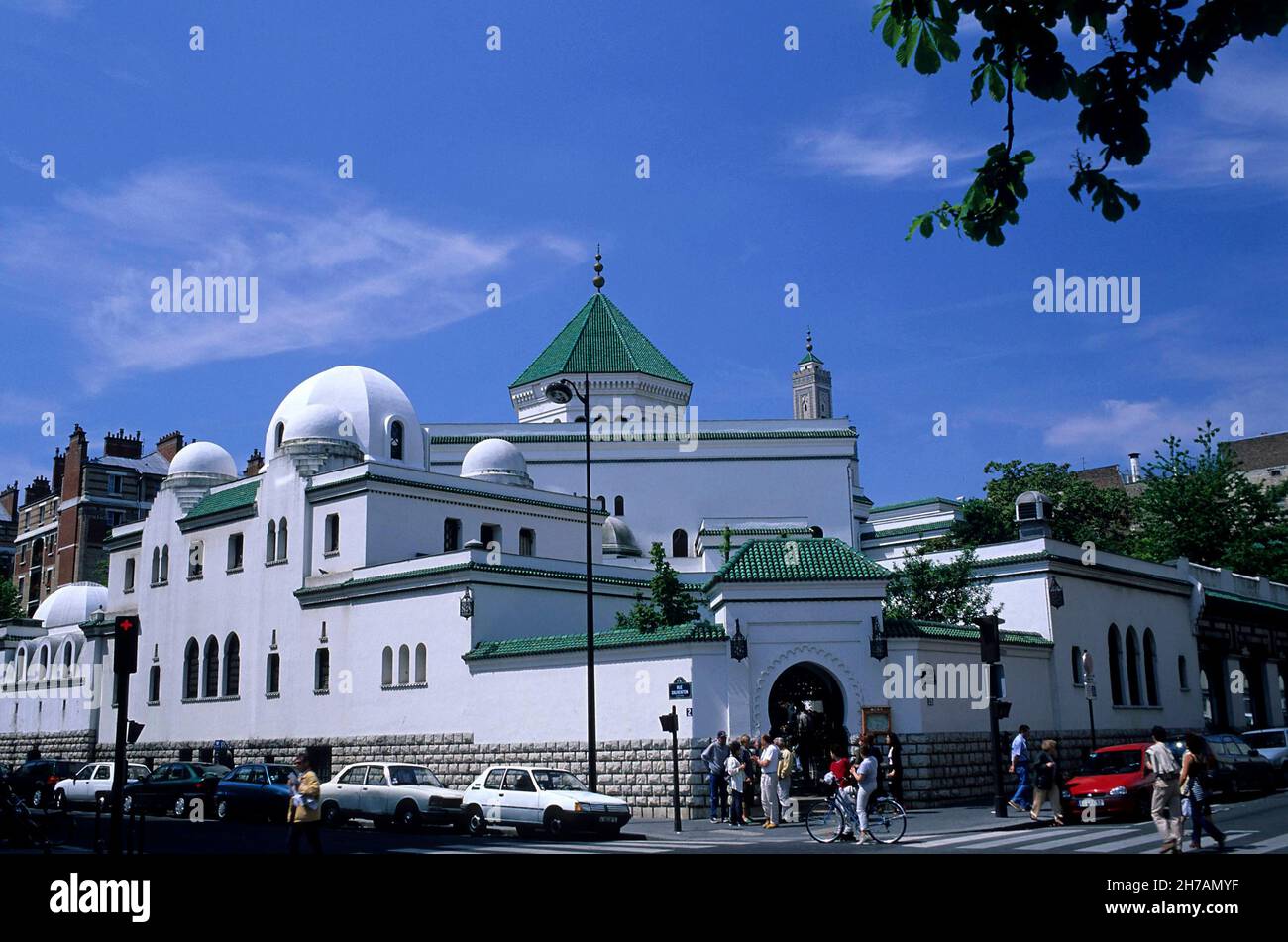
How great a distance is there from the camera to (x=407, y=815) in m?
24.2

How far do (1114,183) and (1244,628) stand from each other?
40.1 m

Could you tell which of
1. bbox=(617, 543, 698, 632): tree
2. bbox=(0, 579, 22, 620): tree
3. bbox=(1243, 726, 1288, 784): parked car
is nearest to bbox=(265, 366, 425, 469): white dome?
bbox=(617, 543, 698, 632): tree

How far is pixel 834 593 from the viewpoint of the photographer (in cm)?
2719

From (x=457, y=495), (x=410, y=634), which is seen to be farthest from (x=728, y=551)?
(x=410, y=634)

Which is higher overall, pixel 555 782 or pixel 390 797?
pixel 555 782

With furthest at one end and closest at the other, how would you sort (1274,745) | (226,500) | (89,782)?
1. (226,500)
2. (89,782)
3. (1274,745)

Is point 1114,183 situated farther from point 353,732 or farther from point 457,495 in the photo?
point 457,495

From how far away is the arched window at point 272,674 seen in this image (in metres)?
38.6

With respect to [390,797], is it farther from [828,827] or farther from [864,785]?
[864,785]

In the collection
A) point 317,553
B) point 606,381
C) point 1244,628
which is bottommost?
point 1244,628

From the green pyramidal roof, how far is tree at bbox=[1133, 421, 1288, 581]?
21.7 meters

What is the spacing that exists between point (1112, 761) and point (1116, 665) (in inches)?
482

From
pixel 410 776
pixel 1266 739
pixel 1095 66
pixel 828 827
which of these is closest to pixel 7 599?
pixel 410 776

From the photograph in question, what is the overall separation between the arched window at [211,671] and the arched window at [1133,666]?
1142 inches
